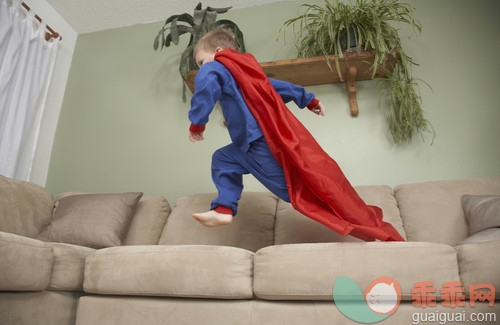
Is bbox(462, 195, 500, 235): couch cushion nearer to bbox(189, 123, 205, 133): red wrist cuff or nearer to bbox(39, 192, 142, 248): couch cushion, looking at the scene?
bbox(189, 123, 205, 133): red wrist cuff

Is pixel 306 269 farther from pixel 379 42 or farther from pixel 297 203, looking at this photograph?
pixel 379 42

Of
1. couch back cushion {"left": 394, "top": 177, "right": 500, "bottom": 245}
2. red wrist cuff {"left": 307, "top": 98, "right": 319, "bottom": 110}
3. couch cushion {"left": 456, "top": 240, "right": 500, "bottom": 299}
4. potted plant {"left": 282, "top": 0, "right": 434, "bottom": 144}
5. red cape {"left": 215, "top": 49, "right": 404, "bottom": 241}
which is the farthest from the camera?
potted plant {"left": 282, "top": 0, "right": 434, "bottom": 144}

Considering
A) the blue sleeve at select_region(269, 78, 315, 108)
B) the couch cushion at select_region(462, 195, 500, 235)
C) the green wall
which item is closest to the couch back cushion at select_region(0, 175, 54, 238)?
the green wall

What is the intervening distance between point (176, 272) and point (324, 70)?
1529 millimetres

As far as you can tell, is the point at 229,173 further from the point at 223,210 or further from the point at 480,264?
the point at 480,264

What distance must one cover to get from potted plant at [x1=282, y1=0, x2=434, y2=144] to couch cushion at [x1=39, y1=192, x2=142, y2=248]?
1.37m

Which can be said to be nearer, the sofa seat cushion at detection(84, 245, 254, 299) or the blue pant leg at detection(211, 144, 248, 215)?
the sofa seat cushion at detection(84, 245, 254, 299)

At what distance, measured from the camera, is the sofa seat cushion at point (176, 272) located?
45.4 inches

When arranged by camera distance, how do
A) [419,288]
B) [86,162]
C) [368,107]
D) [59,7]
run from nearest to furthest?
[419,288]
[368,107]
[86,162]
[59,7]

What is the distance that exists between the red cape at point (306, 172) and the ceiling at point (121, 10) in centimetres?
154

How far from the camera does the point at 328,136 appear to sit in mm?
2264

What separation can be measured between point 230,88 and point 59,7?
84.7 inches

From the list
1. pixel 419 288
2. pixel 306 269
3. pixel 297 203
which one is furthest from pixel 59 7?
pixel 419 288

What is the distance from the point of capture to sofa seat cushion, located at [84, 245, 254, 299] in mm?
1153
